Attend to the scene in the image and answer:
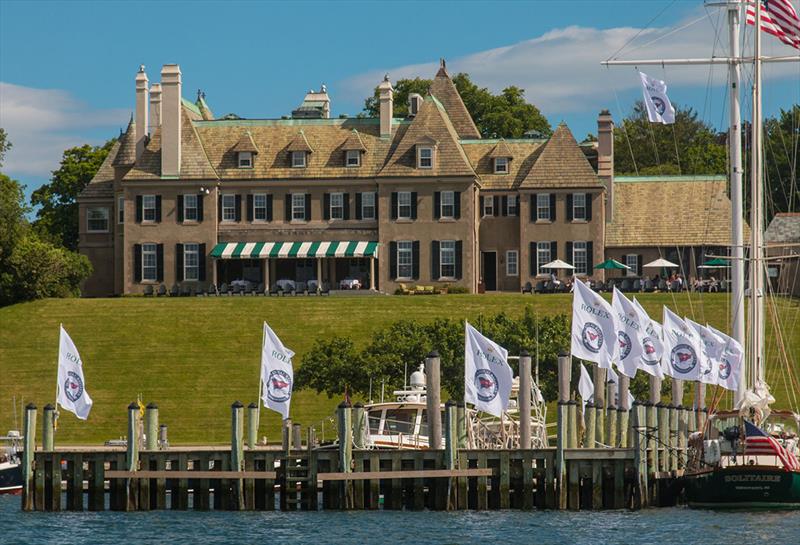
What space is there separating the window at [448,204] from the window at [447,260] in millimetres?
1478

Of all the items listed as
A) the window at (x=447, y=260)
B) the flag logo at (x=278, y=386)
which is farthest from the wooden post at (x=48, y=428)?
the window at (x=447, y=260)

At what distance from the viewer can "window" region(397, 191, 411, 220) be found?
9438 cm

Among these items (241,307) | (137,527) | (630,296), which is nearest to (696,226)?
(630,296)

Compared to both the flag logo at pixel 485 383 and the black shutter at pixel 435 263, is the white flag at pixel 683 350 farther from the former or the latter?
the black shutter at pixel 435 263

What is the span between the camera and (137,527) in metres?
44.7

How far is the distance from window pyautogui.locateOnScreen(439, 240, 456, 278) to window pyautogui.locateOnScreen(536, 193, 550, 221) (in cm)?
510

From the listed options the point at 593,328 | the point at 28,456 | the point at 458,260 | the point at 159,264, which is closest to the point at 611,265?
the point at 458,260

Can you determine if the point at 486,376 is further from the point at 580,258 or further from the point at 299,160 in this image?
the point at 299,160

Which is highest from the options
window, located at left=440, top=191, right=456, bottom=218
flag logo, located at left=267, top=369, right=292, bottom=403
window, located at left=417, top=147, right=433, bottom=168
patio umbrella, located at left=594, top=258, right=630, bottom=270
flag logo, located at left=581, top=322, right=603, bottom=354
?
window, located at left=417, top=147, right=433, bottom=168

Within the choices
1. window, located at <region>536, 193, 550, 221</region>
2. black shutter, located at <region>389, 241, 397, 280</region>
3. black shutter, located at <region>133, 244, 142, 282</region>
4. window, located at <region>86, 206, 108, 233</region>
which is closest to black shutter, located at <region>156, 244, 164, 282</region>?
black shutter, located at <region>133, 244, 142, 282</region>

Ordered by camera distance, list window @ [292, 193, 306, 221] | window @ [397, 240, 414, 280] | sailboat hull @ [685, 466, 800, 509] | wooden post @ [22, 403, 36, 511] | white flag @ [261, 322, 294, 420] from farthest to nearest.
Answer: window @ [292, 193, 306, 221]
window @ [397, 240, 414, 280]
white flag @ [261, 322, 294, 420]
wooden post @ [22, 403, 36, 511]
sailboat hull @ [685, 466, 800, 509]

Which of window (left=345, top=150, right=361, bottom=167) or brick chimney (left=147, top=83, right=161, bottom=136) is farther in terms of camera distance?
brick chimney (left=147, top=83, right=161, bottom=136)

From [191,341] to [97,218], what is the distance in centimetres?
2250

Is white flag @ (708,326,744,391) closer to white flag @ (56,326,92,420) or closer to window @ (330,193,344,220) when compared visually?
white flag @ (56,326,92,420)
